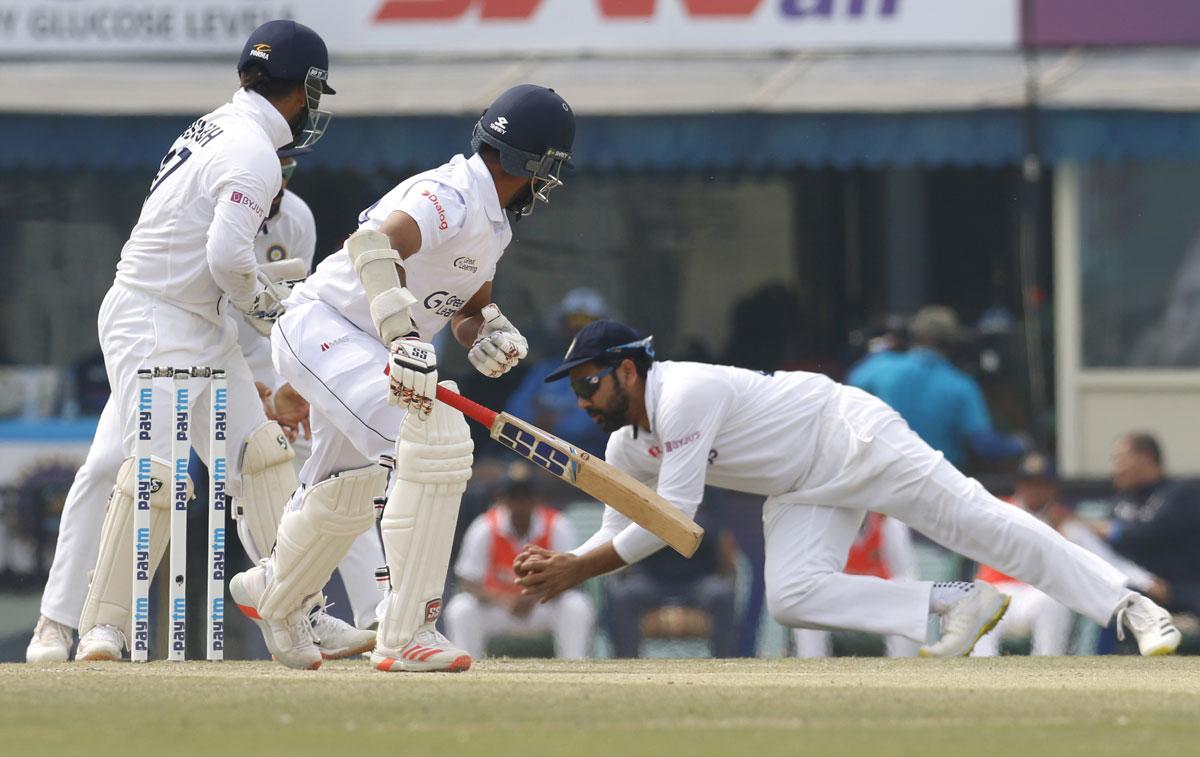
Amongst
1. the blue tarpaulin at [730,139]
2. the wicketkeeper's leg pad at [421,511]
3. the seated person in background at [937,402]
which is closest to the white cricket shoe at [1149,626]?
the wicketkeeper's leg pad at [421,511]

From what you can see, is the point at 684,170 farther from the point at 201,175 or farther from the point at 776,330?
the point at 201,175

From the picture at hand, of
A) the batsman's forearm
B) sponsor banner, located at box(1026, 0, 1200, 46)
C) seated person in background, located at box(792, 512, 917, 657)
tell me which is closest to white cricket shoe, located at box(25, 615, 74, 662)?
the batsman's forearm

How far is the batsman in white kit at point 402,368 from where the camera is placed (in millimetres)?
5469

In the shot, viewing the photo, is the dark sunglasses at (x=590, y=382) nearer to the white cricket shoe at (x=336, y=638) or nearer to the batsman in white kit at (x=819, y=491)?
the batsman in white kit at (x=819, y=491)

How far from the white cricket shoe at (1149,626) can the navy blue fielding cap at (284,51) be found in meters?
3.17

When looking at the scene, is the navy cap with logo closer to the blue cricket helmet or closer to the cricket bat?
the cricket bat

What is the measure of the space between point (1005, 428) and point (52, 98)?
5.06m

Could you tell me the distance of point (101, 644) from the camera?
6305 millimetres

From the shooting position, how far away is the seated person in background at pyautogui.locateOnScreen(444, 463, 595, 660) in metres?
10.2

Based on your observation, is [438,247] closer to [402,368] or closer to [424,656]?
[402,368]

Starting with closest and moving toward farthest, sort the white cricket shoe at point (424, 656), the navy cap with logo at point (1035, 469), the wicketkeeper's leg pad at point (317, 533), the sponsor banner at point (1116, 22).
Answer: the white cricket shoe at point (424, 656), the wicketkeeper's leg pad at point (317, 533), the navy cap with logo at point (1035, 469), the sponsor banner at point (1116, 22)

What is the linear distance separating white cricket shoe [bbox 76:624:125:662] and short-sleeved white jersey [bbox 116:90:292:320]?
0.99m

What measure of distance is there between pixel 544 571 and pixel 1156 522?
4448mm

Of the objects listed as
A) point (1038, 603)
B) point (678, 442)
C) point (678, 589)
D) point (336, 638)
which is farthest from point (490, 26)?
point (336, 638)
